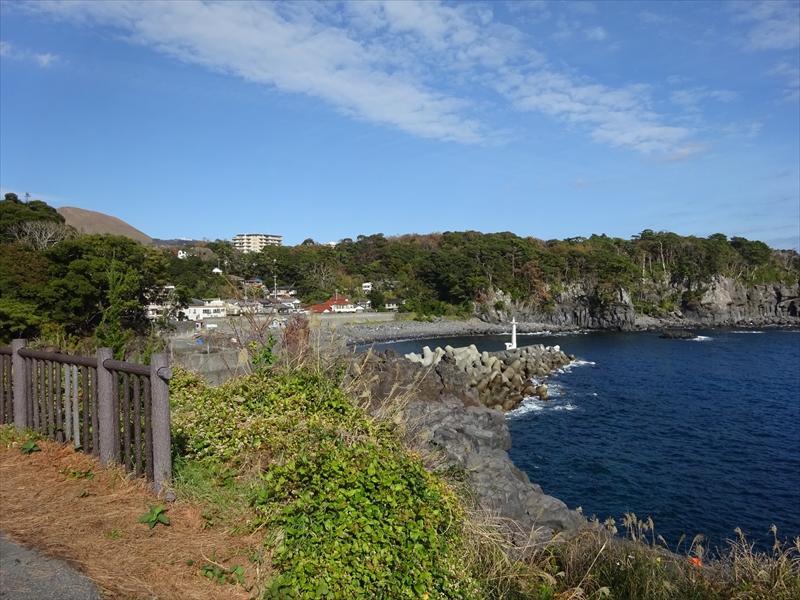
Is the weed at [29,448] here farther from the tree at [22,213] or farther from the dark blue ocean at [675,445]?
the tree at [22,213]

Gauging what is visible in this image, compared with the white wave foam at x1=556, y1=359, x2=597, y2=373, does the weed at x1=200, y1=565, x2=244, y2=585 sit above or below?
above

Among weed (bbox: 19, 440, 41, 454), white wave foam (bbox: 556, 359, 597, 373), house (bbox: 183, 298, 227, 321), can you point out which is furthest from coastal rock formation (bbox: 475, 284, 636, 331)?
weed (bbox: 19, 440, 41, 454)

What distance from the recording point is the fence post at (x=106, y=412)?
189 inches

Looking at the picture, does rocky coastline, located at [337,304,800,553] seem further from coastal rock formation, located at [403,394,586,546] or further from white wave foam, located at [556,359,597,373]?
white wave foam, located at [556,359,597,373]

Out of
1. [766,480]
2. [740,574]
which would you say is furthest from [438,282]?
[740,574]

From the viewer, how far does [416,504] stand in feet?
13.1

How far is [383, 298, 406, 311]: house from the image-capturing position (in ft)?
235

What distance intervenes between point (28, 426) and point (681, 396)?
2731 cm

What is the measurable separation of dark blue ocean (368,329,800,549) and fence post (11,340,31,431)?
373 inches

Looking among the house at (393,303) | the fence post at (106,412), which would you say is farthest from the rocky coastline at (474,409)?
the house at (393,303)

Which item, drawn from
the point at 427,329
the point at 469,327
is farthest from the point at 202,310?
the point at 469,327

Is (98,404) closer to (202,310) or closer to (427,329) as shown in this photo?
(202,310)

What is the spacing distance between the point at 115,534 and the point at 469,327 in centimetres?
6025

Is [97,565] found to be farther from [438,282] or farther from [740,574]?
[438,282]
